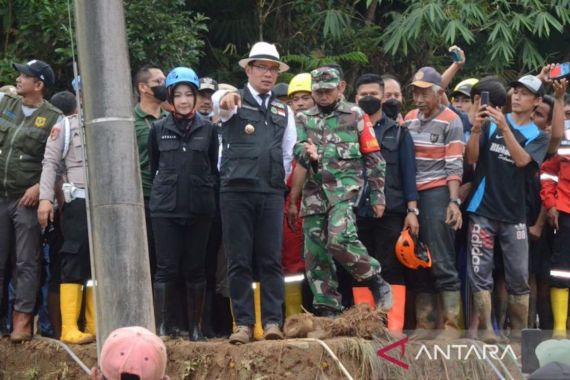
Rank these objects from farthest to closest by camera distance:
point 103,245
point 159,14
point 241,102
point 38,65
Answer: point 159,14, point 38,65, point 241,102, point 103,245

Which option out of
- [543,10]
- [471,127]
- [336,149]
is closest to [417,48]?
[543,10]

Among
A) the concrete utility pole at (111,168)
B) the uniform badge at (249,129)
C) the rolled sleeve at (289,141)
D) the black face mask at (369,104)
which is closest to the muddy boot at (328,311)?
the rolled sleeve at (289,141)

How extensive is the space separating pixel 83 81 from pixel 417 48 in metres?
Answer: 8.49

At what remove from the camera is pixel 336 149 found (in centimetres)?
1099

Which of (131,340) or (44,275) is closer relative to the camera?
(131,340)

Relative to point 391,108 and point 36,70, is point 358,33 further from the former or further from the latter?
point 36,70

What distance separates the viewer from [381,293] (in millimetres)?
10953

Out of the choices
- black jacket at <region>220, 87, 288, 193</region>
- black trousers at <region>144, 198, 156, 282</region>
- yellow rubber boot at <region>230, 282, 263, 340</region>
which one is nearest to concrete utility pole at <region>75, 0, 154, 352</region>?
black jacket at <region>220, 87, 288, 193</region>

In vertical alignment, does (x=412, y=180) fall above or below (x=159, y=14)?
below

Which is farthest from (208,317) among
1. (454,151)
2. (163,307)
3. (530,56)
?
(530,56)

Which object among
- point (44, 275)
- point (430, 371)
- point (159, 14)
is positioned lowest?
point (430, 371)

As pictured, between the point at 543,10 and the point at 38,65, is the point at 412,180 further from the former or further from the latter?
the point at 543,10

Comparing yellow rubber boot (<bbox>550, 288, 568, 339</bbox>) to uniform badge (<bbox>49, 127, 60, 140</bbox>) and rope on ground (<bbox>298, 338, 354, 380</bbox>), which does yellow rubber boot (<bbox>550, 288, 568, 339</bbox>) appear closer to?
rope on ground (<bbox>298, 338, 354, 380</bbox>)

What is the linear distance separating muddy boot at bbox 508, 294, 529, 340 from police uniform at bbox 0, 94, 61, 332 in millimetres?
4056
